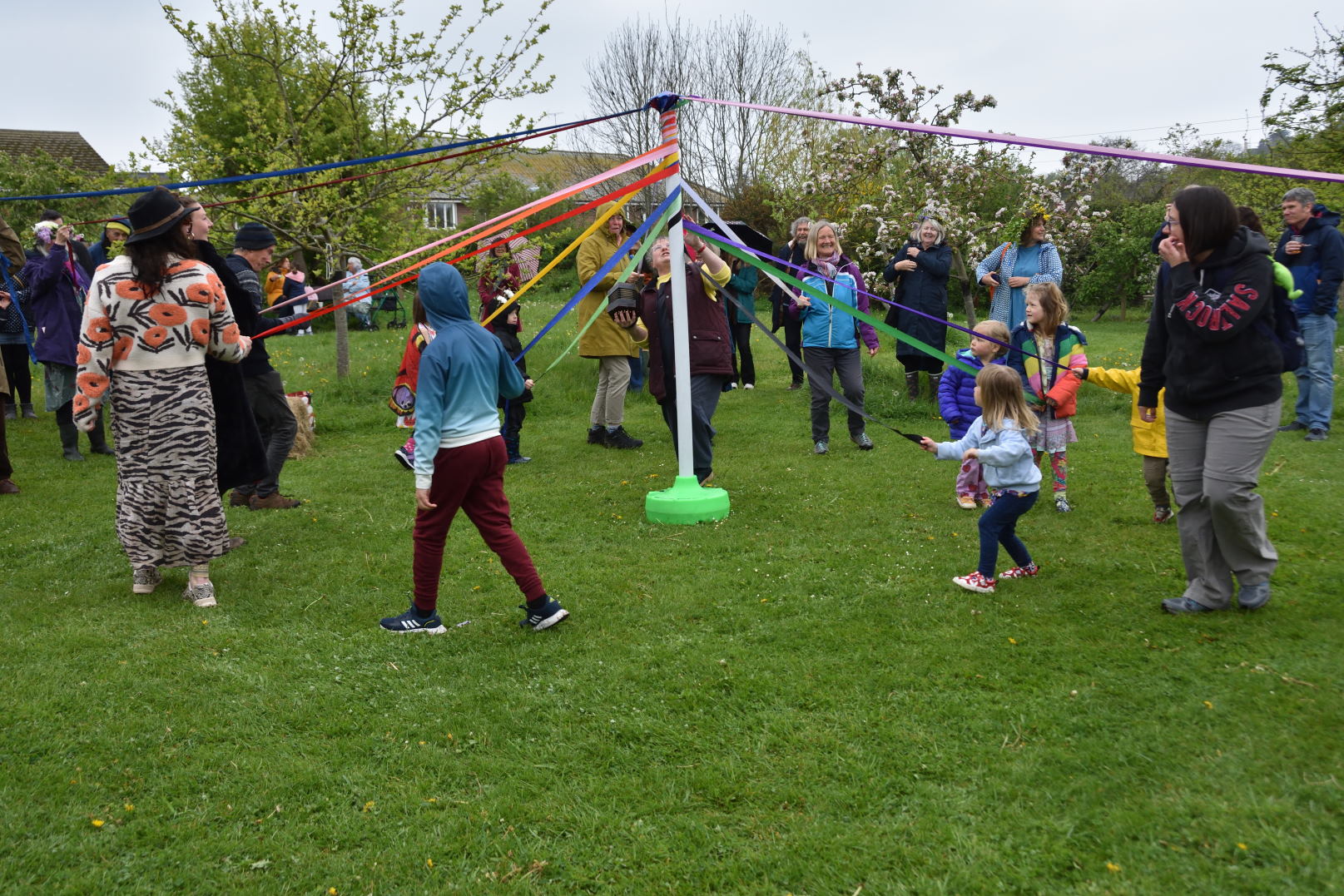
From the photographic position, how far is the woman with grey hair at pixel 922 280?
9211mm

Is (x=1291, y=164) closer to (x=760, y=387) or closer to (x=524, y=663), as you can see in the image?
(x=760, y=387)

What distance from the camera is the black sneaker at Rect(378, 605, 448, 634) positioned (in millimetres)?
4702

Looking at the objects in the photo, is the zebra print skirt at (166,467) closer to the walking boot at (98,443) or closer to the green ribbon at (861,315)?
the green ribbon at (861,315)

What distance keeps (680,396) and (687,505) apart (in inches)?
30.1

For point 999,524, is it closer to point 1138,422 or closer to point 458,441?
point 1138,422

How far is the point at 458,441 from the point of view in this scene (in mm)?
4359

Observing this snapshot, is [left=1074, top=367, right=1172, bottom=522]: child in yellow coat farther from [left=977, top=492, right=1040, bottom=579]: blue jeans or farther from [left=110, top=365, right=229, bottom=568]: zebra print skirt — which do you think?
[left=110, top=365, right=229, bottom=568]: zebra print skirt

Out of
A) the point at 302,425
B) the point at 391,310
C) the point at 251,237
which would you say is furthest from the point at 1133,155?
the point at 391,310

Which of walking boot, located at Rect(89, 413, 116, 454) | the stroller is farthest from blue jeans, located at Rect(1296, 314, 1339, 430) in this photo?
the stroller

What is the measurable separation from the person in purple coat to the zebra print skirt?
466 cm

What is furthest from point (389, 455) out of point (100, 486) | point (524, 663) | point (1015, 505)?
point (1015, 505)

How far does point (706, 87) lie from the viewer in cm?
3266

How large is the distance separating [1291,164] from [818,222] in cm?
1078

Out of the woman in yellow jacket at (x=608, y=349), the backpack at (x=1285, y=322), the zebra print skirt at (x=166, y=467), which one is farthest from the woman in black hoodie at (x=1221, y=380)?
the woman in yellow jacket at (x=608, y=349)
